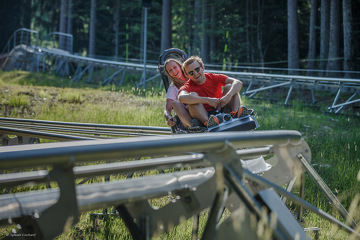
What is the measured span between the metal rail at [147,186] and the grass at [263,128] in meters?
1.16

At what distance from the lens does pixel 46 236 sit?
1.30m

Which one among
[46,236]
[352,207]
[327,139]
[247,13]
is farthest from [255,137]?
[247,13]

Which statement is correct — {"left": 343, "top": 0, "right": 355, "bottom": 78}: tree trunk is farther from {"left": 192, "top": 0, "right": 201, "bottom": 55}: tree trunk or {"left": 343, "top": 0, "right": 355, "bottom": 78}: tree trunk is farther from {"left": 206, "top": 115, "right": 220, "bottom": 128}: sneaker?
{"left": 206, "top": 115, "right": 220, "bottom": 128}: sneaker

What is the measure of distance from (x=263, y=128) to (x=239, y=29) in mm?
18085

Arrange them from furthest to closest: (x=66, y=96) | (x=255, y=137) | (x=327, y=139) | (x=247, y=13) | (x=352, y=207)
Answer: (x=247, y=13), (x=66, y=96), (x=327, y=139), (x=352, y=207), (x=255, y=137)

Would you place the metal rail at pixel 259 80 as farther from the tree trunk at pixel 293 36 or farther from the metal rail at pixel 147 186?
the metal rail at pixel 147 186

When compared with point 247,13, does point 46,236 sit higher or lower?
lower

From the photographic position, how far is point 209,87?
4352 millimetres

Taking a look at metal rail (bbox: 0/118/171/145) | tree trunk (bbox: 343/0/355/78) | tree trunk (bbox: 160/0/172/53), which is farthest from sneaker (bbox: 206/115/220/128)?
tree trunk (bbox: 160/0/172/53)

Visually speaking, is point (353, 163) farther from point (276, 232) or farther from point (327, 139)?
point (276, 232)

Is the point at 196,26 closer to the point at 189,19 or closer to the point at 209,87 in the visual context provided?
the point at 189,19

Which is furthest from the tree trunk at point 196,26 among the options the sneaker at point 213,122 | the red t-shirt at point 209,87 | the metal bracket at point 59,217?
the metal bracket at point 59,217

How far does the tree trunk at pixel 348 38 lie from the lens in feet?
47.6

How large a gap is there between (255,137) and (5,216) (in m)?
0.97
